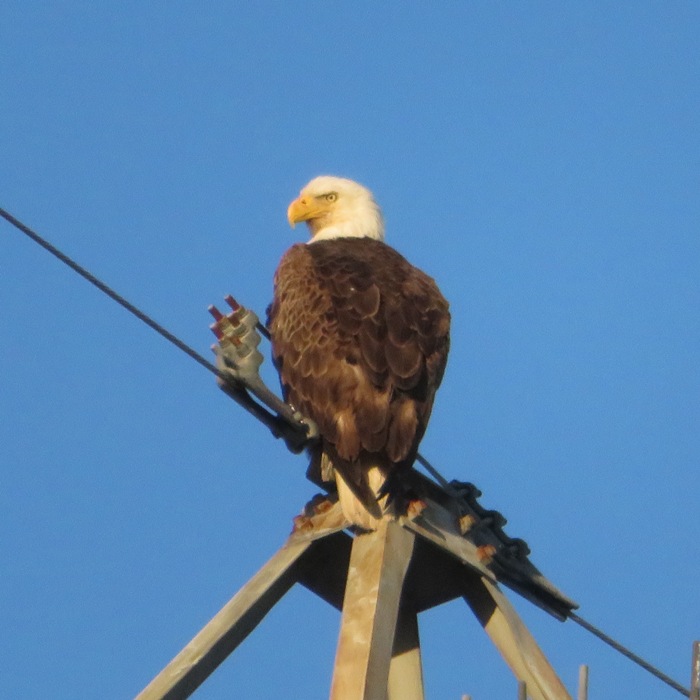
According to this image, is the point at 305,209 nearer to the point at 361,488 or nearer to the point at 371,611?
the point at 361,488

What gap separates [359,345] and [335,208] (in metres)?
3.51

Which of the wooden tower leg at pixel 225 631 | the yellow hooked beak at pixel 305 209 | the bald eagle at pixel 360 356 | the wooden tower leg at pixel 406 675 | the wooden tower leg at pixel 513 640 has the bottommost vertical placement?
the wooden tower leg at pixel 225 631

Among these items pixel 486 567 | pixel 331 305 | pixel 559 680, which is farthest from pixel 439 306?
pixel 559 680

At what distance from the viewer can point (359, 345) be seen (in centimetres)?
902

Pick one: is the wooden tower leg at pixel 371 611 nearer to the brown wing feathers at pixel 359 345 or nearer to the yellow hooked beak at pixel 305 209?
the brown wing feathers at pixel 359 345

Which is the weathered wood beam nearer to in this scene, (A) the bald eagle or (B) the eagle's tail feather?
(B) the eagle's tail feather

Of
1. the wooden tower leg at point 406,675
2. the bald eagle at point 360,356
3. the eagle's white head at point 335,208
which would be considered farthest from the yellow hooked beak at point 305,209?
the wooden tower leg at point 406,675

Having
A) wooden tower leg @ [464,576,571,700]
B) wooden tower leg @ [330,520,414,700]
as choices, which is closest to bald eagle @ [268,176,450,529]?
wooden tower leg @ [330,520,414,700]

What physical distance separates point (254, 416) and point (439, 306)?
2.33 metres

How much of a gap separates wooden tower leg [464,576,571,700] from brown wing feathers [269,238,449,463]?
854mm

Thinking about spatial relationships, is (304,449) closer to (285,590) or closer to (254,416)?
(254,416)

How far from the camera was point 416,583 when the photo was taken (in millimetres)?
7766

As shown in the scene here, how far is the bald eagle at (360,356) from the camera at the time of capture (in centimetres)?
833

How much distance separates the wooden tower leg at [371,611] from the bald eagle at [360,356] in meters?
0.21
